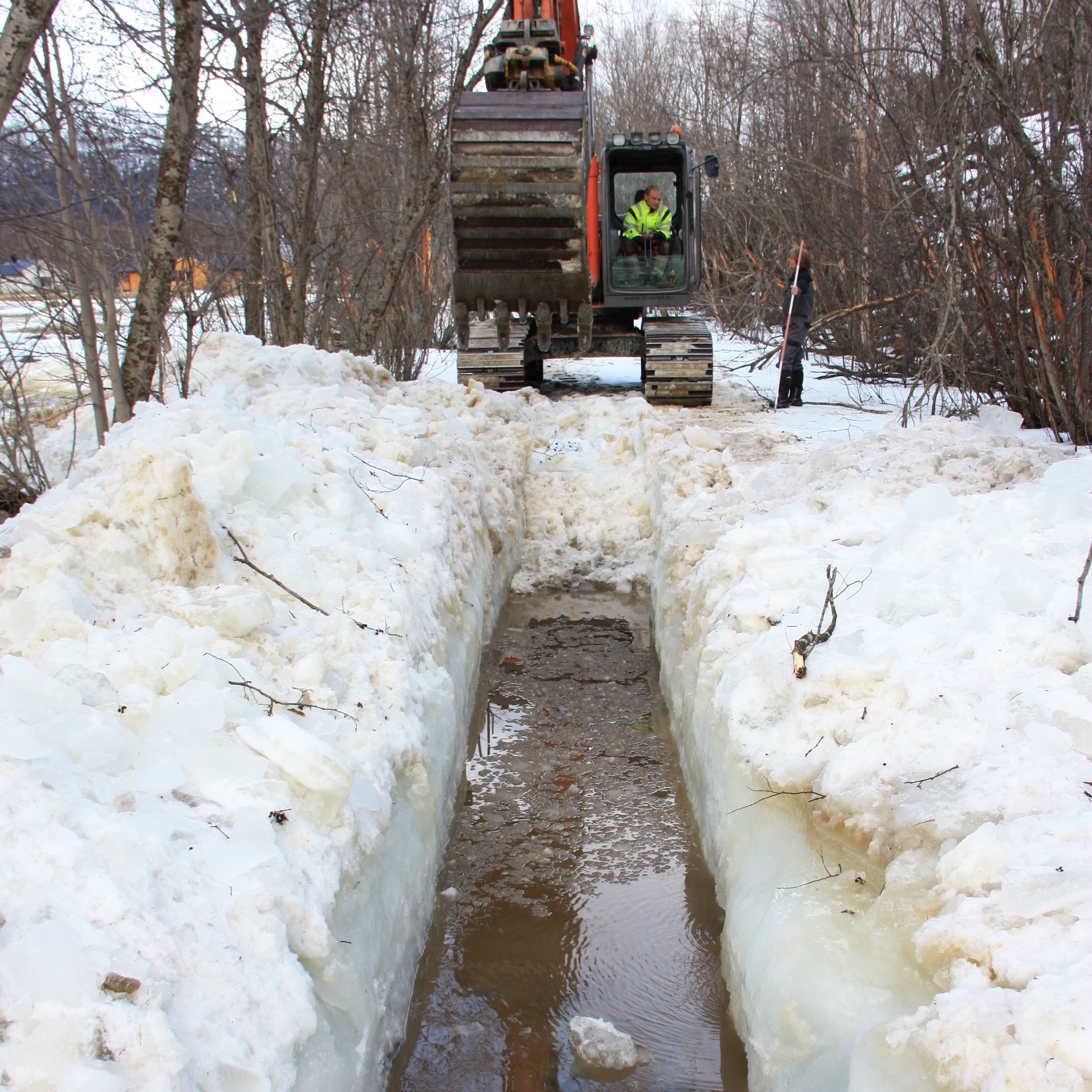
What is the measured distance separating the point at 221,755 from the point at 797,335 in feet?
29.5

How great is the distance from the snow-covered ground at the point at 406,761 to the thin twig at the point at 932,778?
0.06 ft

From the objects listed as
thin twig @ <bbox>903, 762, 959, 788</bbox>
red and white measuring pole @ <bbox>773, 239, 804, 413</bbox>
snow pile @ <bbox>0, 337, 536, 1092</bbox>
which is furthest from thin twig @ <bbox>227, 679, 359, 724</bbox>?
red and white measuring pole @ <bbox>773, 239, 804, 413</bbox>

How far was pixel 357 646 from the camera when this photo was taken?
3.68 meters

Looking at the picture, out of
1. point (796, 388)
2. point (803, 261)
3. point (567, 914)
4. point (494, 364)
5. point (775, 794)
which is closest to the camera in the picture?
point (775, 794)

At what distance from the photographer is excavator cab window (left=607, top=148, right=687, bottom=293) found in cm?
1034

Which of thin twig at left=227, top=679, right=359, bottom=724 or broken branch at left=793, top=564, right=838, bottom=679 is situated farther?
broken branch at left=793, top=564, right=838, bottom=679

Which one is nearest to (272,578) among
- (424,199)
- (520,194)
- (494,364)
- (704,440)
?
(704,440)

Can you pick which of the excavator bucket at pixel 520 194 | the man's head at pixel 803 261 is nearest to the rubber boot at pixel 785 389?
the man's head at pixel 803 261

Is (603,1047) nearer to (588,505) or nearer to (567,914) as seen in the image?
(567,914)

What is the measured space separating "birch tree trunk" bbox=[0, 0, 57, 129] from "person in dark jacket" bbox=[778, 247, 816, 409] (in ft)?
23.9

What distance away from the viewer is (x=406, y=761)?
→ 11.1ft

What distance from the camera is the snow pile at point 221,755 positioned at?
1900 millimetres

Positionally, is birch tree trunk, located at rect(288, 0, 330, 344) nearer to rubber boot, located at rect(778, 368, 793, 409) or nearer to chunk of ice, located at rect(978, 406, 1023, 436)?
rubber boot, located at rect(778, 368, 793, 409)

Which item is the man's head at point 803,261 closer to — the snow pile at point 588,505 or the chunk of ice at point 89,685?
the snow pile at point 588,505
